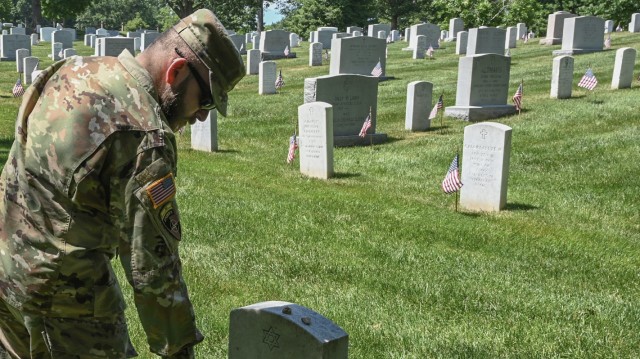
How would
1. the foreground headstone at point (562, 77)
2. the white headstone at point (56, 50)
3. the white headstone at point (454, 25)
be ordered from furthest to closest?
the white headstone at point (454, 25)
the white headstone at point (56, 50)
the foreground headstone at point (562, 77)

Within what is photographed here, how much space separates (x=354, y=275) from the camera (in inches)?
249

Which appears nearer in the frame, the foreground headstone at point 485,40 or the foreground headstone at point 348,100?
A: the foreground headstone at point 348,100

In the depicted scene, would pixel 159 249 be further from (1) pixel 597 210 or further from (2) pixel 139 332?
(1) pixel 597 210

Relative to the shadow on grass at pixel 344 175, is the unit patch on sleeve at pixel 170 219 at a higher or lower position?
higher

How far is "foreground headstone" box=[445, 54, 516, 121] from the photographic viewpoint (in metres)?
16.7

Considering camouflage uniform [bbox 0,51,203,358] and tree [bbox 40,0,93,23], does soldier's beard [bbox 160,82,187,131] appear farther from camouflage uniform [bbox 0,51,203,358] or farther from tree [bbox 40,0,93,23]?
tree [bbox 40,0,93,23]

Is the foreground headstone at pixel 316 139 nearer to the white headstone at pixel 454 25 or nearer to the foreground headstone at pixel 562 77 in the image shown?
the foreground headstone at pixel 562 77

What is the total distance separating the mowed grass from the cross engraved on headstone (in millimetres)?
1741

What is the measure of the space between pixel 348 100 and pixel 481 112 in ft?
11.9

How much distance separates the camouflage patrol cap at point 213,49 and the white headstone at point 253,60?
25431 millimetres

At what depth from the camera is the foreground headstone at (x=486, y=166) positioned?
943 centimetres

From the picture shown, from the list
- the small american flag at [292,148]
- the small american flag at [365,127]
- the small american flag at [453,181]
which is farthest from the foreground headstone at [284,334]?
the small american flag at [365,127]

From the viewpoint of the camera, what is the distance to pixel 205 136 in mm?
14008

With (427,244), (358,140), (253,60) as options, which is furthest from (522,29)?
(427,244)
